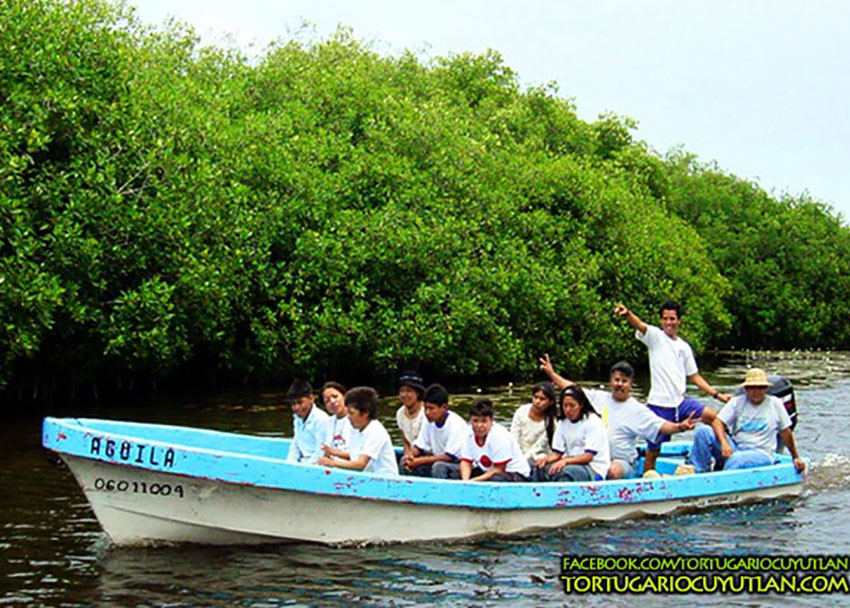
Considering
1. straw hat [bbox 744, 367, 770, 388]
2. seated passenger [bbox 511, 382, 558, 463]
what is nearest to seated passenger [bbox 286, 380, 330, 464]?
seated passenger [bbox 511, 382, 558, 463]

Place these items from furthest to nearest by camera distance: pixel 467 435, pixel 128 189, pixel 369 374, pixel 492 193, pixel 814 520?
pixel 492 193 → pixel 369 374 → pixel 128 189 → pixel 814 520 → pixel 467 435

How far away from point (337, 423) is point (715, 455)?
14.5 feet

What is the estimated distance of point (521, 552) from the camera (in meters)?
9.71

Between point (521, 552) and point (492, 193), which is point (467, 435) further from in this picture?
point (492, 193)

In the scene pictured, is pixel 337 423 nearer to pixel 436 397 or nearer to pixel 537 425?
pixel 436 397

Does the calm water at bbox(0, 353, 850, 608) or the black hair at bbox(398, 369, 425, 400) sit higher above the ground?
the black hair at bbox(398, 369, 425, 400)

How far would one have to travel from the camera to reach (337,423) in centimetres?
1005

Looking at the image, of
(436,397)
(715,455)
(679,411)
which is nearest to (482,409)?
(436,397)

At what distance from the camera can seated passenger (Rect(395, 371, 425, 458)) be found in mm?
10602

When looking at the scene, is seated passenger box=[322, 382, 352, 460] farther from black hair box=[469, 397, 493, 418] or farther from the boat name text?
the boat name text

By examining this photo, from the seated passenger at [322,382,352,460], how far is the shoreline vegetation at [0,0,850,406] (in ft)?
23.3

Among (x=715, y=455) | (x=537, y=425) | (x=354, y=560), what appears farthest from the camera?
(x=715, y=455)

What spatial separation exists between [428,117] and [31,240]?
15674mm

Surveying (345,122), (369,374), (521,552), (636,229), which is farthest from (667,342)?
(636,229)
